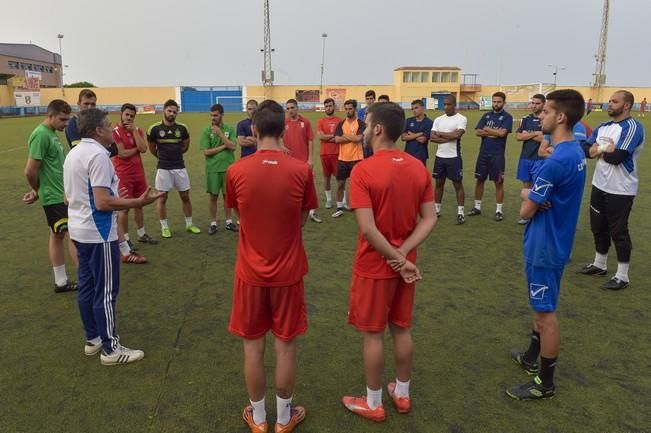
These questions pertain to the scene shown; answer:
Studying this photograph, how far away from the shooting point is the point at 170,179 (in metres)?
7.41

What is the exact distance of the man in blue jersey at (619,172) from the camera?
5188 millimetres

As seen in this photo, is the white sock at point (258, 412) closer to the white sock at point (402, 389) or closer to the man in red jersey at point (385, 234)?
the man in red jersey at point (385, 234)

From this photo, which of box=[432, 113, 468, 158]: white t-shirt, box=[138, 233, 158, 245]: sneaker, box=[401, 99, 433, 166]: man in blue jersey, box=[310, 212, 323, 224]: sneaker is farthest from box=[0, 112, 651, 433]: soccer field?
box=[401, 99, 433, 166]: man in blue jersey

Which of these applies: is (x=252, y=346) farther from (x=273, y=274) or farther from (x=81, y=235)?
(x=81, y=235)

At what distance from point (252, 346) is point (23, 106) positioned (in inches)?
2365

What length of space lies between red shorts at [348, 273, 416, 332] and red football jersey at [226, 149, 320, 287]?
1.42 feet

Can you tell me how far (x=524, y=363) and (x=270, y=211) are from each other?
2621 mm

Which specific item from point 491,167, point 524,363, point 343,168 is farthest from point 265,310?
point 491,167

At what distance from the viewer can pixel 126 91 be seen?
63219 mm

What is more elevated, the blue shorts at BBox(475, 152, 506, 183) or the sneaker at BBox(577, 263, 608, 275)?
the blue shorts at BBox(475, 152, 506, 183)

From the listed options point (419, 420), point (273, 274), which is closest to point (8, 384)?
point (273, 274)

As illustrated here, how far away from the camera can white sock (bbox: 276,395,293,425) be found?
2945mm

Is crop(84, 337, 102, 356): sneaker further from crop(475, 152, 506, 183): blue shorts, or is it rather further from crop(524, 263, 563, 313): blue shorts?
crop(475, 152, 506, 183): blue shorts

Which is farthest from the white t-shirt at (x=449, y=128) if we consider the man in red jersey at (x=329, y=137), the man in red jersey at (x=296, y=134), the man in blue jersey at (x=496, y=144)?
the man in red jersey at (x=296, y=134)
